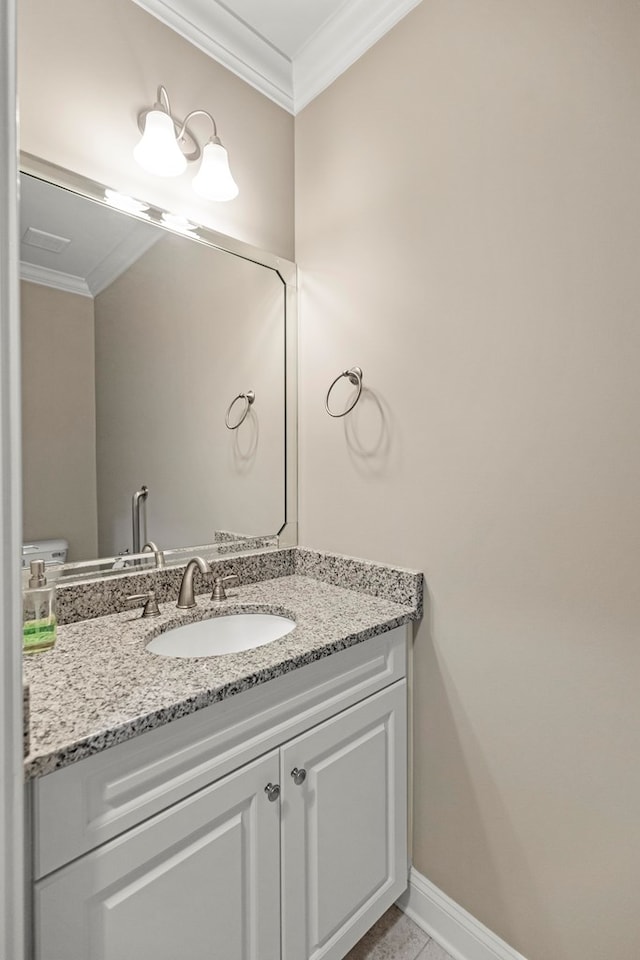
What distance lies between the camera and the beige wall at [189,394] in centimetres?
132

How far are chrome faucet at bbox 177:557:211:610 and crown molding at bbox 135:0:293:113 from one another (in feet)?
5.16

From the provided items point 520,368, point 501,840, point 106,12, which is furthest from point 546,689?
point 106,12

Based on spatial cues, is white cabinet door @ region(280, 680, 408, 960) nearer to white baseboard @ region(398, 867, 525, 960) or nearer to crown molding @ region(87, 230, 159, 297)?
white baseboard @ region(398, 867, 525, 960)

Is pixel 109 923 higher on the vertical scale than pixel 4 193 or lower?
lower

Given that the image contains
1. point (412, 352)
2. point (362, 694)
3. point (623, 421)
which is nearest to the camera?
point (623, 421)

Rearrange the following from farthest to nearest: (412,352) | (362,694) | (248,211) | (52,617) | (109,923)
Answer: (248,211), (412,352), (362,694), (52,617), (109,923)

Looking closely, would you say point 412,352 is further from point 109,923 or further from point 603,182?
point 109,923

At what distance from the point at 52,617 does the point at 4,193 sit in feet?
2.93

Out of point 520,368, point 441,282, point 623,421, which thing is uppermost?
point 441,282

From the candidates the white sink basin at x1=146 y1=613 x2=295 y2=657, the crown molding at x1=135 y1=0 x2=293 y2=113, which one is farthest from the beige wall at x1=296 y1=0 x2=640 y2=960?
the white sink basin at x1=146 y1=613 x2=295 y2=657

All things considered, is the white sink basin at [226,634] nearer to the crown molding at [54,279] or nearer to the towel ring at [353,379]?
the towel ring at [353,379]

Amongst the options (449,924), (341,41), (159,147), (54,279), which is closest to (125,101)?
(159,147)

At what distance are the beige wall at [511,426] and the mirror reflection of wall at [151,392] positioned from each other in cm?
34

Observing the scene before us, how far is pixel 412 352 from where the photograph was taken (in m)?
1.35
